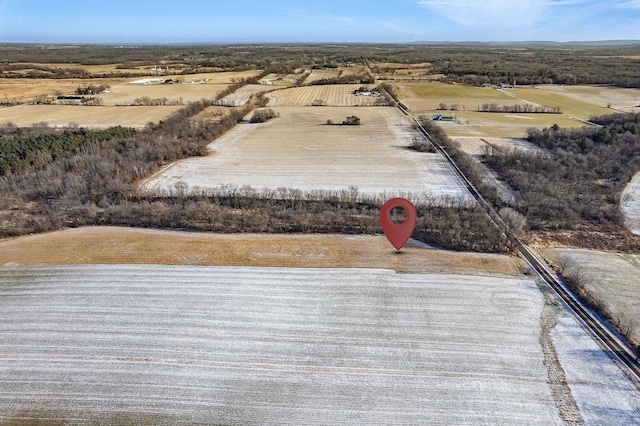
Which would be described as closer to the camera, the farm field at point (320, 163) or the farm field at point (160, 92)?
the farm field at point (320, 163)

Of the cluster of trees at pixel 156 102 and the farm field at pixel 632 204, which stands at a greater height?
the cluster of trees at pixel 156 102

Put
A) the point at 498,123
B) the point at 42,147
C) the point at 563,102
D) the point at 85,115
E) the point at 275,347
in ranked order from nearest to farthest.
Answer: the point at 275,347 < the point at 42,147 < the point at 498,123 < the point at 85,115 < the point at 563,102

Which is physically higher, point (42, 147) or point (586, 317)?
point (42, 147)

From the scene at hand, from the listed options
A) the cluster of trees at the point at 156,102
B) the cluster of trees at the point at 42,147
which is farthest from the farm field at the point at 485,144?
the cluster of trees at the point at 156,102

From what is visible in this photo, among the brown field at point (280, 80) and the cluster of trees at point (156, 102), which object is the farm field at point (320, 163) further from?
the brown field at point (280, 80)

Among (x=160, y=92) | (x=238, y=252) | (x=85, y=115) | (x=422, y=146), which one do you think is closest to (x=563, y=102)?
(x=422, y=146)

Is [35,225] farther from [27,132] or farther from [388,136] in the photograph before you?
[388,136]

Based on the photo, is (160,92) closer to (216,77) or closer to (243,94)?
(243,94)
